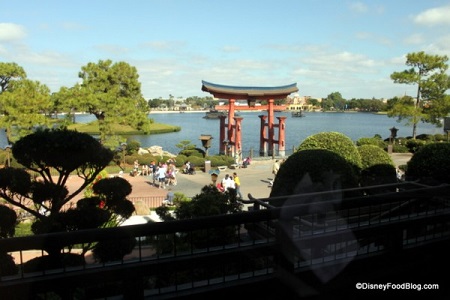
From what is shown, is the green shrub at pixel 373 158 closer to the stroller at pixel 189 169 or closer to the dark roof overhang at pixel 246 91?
the stroller at pixel 189 169

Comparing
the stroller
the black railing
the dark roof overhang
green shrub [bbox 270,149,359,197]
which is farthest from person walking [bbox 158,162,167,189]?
the black railing

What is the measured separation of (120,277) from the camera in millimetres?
2635

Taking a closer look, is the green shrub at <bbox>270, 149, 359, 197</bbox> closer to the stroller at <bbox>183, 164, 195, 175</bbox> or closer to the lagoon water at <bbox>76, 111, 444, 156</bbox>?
the stroller at <bbox>183, 164, 195, 175</bbox>

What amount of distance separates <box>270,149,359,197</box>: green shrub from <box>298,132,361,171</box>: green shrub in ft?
6.17

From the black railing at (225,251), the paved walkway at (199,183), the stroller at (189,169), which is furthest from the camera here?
the stroller at (189,169)

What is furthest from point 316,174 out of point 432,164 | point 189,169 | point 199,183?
Answer: point 189,169

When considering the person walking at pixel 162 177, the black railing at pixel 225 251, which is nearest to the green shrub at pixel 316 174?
the black railing at pixel 225 251

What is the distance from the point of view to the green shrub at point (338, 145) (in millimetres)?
10094

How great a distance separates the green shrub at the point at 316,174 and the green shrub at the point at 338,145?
1.88 meters

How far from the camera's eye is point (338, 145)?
10.3m

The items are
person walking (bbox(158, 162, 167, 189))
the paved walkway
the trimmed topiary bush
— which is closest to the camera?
the trimmed topiary bush

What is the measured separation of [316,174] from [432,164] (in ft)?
11.6

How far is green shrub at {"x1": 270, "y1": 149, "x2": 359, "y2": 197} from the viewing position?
770cm

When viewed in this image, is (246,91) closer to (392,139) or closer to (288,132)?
(392,139)
